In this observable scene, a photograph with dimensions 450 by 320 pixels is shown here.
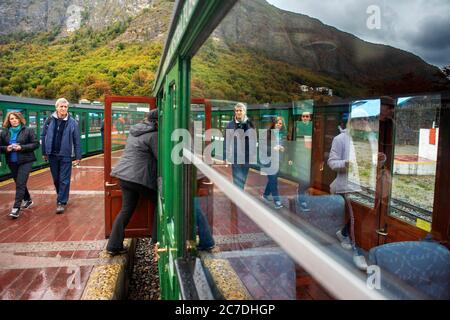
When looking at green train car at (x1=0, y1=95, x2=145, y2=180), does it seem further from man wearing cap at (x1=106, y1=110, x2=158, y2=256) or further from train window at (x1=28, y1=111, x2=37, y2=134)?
man wearing cap at (x1=106, y1=110, x2=158, y2=256)

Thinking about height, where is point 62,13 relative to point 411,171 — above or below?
above

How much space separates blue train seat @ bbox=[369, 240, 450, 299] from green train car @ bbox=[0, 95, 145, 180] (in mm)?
3523

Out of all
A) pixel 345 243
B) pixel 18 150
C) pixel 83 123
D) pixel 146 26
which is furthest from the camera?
pixel 146 26

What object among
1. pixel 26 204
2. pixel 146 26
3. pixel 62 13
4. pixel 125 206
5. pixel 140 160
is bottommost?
pixel 26 204

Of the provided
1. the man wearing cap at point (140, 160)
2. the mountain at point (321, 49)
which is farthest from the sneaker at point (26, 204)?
the mountain at point (321, 49)

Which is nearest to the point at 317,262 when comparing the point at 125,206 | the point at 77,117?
the point at 125,206

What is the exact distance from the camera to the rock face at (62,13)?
7725 cm

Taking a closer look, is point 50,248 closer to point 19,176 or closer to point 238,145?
point 19,176

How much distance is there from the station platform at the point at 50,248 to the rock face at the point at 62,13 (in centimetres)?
7725

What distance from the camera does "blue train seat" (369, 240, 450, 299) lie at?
4.28ft

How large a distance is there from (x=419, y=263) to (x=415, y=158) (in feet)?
5.09

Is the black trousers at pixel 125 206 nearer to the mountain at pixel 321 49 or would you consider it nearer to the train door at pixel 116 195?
the train door at pixel 116 195

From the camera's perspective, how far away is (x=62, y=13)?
8369cm

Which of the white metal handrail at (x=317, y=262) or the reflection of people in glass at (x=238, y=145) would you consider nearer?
the white metal handrail at (x=317, y=262)
